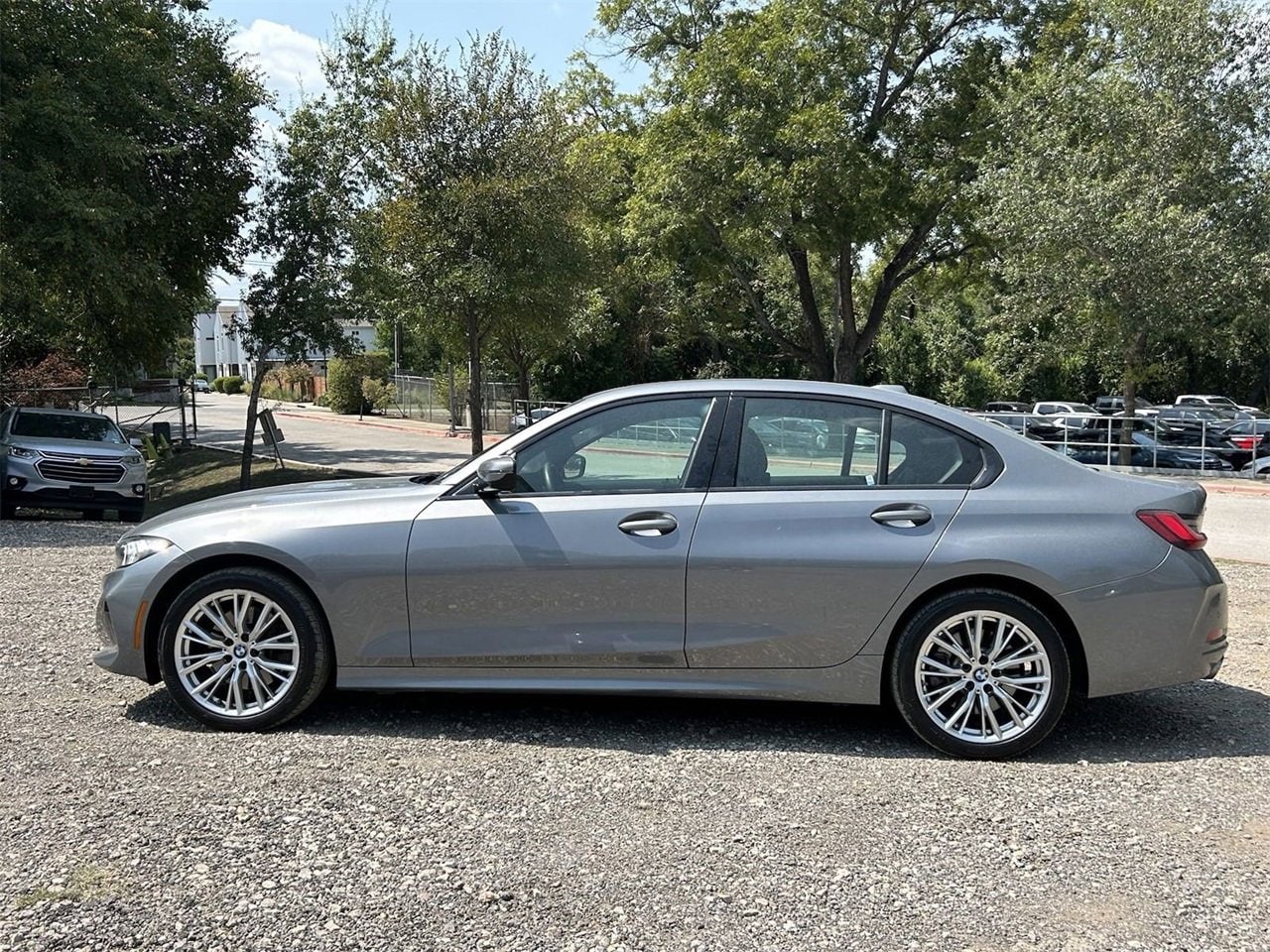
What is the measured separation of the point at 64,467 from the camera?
14.8m

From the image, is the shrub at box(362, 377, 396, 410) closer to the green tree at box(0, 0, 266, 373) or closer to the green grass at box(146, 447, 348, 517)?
the green grass at box(146, 447, 348, 517)

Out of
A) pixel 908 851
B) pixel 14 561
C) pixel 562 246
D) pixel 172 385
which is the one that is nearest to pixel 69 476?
pixel 14 561

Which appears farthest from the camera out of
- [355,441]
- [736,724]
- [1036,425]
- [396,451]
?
[355,441]

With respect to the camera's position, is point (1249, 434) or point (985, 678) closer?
point (985, 678)

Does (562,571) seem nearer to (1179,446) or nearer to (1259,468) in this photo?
(1259,468)

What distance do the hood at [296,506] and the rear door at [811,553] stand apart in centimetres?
133

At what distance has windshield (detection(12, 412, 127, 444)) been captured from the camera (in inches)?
604

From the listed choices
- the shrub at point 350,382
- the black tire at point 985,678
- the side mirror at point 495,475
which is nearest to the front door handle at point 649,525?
the side mirror at point 495,475

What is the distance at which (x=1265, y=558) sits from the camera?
37.1 ft

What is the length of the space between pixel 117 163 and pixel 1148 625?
600 inches

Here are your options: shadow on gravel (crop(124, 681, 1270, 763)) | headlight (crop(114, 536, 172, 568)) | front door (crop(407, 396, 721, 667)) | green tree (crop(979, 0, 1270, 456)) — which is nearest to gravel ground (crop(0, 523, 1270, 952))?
shadow on gravel (crop(124, 681, 1270, 763))

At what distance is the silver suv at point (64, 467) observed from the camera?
1446cm

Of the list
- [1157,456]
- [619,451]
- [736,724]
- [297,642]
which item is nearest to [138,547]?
[297,642]

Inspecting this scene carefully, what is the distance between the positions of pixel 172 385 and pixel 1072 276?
78.3 ft
